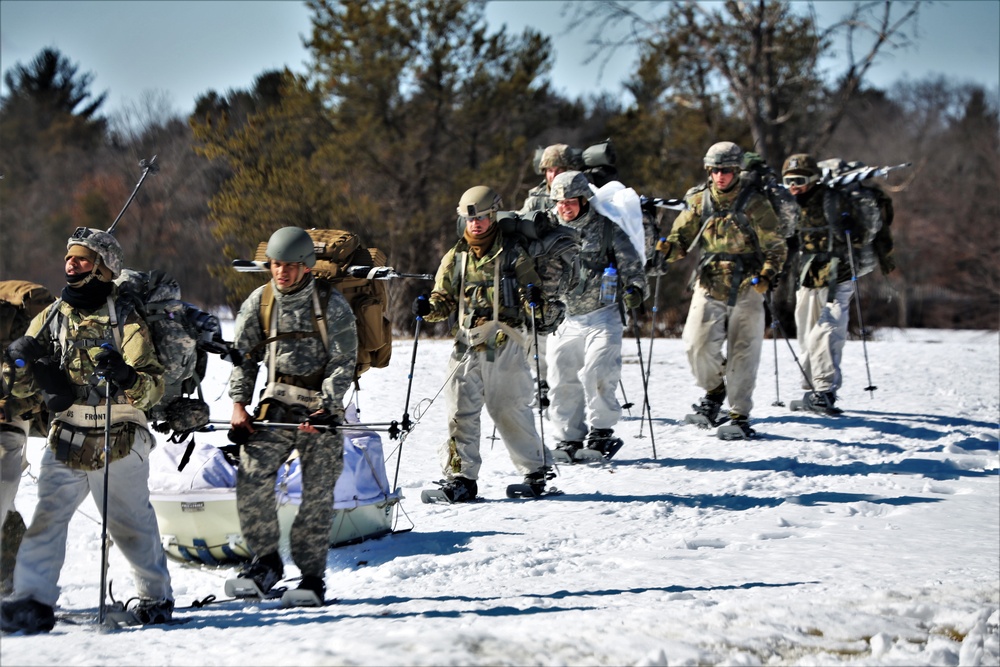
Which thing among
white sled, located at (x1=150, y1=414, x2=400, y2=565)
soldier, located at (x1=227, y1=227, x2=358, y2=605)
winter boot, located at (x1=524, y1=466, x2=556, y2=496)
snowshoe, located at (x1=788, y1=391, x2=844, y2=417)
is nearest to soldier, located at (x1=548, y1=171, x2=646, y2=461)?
winter boot, located at (x1=524, y1=466, x2=556, y2=496)

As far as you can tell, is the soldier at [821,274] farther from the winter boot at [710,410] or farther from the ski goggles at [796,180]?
the winter boot at [710,410]

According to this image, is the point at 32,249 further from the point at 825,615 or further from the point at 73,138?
the point at 825,615

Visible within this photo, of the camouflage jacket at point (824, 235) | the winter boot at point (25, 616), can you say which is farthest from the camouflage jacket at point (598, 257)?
the winter boot at point (25, 616)

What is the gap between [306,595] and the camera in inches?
232

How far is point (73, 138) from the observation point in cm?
4625

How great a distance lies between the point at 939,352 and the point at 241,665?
1508cm

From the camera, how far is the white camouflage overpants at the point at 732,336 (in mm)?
10773

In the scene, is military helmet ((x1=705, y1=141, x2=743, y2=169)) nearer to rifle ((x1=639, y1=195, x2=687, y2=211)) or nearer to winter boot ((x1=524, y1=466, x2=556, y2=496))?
rifle ((x1=639, y1=195, x2=687, y2=211))

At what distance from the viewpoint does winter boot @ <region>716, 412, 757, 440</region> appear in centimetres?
1088

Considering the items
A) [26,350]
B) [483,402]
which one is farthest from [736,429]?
[26,350]

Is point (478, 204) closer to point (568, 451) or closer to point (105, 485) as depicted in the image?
point (568, 451)

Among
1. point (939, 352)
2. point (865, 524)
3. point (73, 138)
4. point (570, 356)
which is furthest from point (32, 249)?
point (865, 524)

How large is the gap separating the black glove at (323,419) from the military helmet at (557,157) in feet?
16.4

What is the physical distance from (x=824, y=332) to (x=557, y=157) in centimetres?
399
